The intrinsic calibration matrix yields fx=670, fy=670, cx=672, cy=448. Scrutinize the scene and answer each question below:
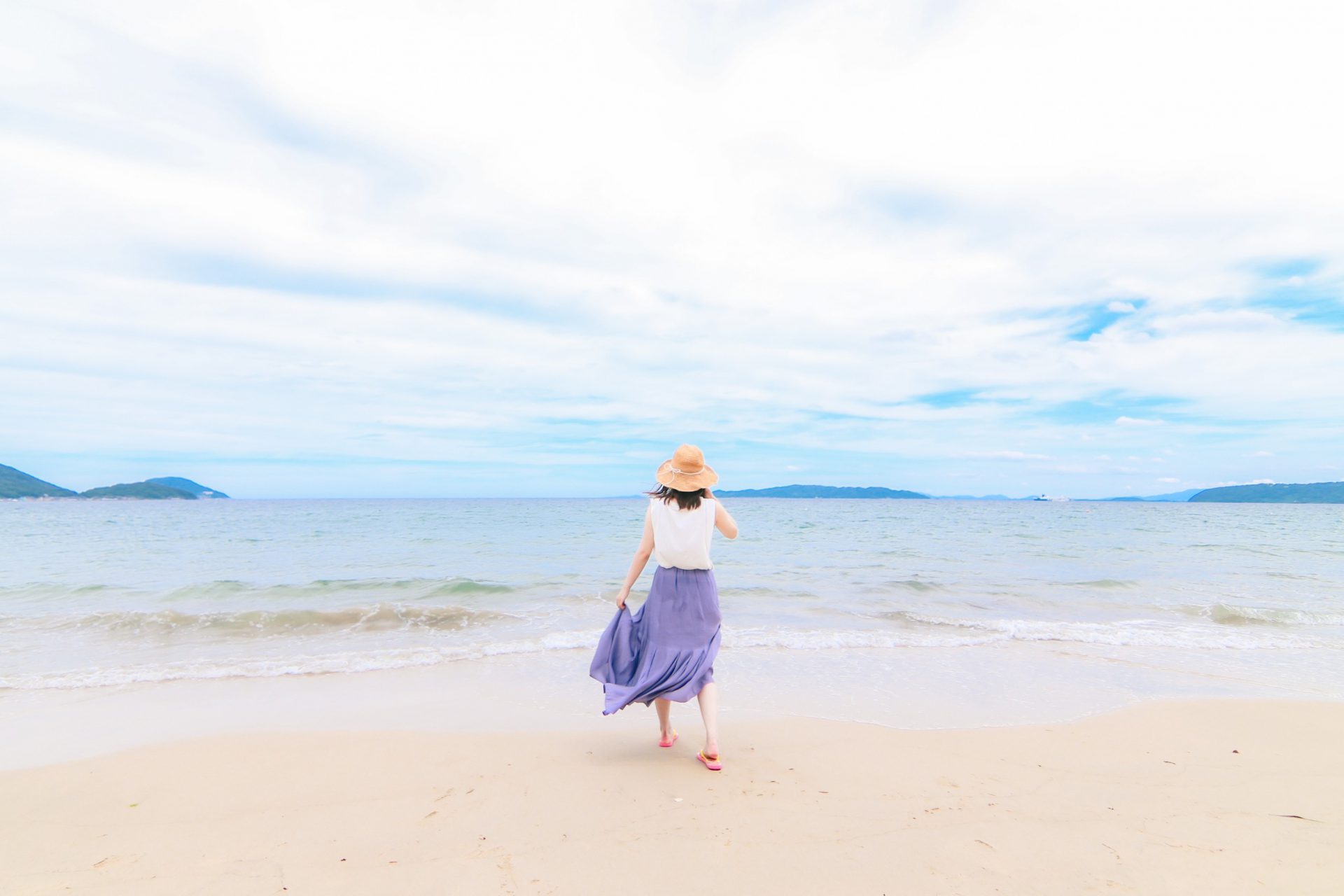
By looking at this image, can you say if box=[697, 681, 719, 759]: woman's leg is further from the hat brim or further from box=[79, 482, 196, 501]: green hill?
box=[79, 482, 196, 501]: green hill

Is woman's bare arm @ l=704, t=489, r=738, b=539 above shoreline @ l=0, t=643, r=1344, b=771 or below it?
above

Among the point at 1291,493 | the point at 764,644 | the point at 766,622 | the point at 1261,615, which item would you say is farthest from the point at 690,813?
the point at 1291,493

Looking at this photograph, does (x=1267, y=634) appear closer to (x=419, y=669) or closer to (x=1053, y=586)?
(x=1053, y=586)

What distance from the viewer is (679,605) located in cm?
484

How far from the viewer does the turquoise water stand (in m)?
8.12

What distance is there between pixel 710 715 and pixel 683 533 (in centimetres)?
129

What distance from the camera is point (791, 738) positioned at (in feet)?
17.5

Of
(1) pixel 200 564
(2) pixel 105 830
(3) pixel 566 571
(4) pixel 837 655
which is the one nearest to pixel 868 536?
(3) pixel 566 571

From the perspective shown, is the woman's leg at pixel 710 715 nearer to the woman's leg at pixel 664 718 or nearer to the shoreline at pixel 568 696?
the woman's leg at pixel 664 718

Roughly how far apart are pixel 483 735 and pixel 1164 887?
175 inches

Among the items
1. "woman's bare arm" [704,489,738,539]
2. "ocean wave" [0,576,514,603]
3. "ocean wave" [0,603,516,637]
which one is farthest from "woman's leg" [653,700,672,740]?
"ocean wave" [0,576,514,603]

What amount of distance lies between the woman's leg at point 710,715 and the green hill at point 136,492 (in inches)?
5616

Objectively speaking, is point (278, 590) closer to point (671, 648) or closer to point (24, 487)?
point (671, 648)

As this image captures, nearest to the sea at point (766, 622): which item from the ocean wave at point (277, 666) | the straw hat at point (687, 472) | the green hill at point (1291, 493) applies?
the ocean wave at point (277, 666)
